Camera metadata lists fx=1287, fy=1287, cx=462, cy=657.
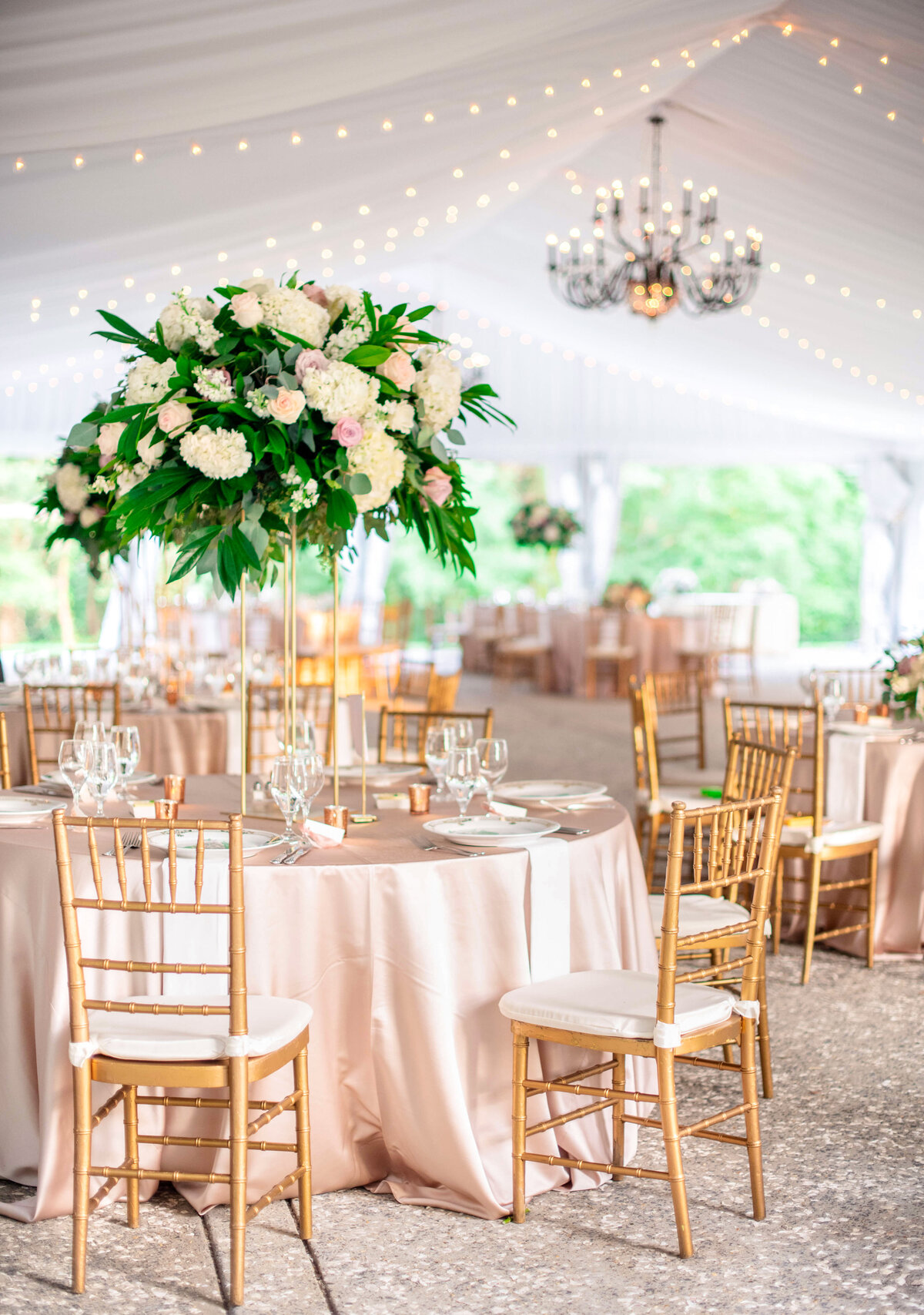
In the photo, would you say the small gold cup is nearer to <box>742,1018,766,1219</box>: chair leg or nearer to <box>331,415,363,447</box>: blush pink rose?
<box>331,415,363,447</box>: blush pink rose

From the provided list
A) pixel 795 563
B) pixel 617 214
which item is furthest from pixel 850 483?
pixel 617 214

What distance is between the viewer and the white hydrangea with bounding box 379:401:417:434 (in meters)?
3.07

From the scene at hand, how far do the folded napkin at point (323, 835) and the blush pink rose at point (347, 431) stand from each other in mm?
894

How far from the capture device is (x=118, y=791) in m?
3.48

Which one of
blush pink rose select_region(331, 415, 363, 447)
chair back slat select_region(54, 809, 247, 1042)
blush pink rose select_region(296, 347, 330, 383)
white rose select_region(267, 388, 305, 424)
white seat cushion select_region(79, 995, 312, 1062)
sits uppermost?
blush pink rose select_region(296, 347, 330, 383)

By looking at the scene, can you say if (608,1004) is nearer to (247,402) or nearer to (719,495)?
(247,402)

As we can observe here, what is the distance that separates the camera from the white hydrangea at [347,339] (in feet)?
9.96

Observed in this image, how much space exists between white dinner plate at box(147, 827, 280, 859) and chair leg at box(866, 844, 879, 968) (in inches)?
106

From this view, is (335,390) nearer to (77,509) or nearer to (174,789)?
(174,789)

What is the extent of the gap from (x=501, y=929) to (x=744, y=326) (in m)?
7.73

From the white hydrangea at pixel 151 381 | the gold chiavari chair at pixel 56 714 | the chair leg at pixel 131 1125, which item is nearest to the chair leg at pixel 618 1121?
the chair leg at pixel 131 1125

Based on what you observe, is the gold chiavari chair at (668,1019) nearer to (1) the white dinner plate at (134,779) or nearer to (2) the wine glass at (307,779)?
(2) the wine glass at (307,779)

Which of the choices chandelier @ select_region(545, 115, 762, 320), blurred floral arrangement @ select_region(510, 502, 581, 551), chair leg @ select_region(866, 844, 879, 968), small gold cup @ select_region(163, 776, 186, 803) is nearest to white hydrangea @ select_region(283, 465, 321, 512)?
small gold cup @ select_region(163, 776, 186, 803)

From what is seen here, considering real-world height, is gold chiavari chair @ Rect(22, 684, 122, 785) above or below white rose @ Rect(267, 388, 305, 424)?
below
